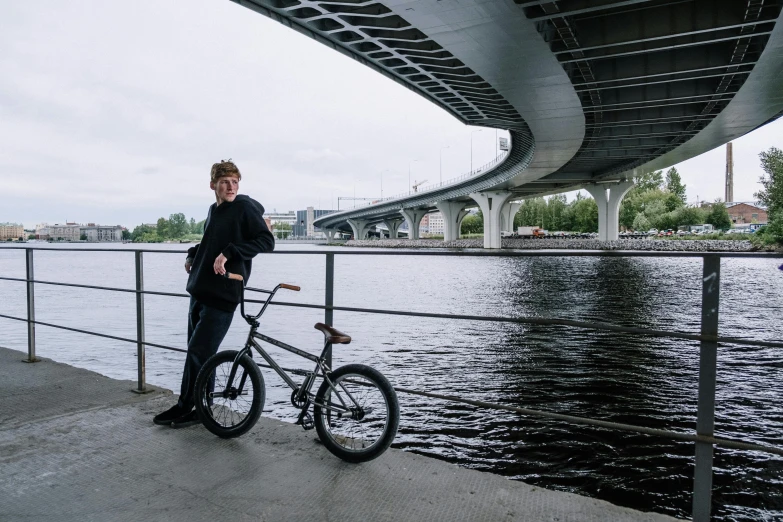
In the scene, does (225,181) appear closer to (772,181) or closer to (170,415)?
(170,415)

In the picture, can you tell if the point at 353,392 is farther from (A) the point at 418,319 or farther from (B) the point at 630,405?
(A) the point at 418,319

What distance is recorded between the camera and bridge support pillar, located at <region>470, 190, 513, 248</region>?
78.0 metres

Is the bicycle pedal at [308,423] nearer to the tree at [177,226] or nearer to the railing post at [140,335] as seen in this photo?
the railing post at [140,335]

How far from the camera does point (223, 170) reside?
4363mm

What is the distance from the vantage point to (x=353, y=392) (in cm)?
388

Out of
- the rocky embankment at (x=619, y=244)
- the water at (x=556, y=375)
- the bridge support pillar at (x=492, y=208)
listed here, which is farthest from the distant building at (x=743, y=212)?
the water at (x=556, y=375)

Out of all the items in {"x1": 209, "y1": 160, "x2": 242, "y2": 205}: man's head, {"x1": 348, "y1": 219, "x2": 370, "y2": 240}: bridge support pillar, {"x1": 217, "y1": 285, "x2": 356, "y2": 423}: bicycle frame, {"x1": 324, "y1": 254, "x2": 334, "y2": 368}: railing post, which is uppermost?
{"x1": 348, "y1": 219, "x2": 370, "y2": 240}: bridge support pillar

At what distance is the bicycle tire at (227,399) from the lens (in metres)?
4.16

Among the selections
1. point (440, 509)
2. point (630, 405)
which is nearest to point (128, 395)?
point (440, 509)

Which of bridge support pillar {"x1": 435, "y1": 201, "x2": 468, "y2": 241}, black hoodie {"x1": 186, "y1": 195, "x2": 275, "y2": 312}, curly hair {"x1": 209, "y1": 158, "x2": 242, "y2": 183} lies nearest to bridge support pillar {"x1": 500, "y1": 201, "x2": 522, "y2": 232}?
bridge support pillar {"x1": 435, "y1": 201, "x2": 468, "y2": 241}

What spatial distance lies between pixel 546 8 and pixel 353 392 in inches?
850

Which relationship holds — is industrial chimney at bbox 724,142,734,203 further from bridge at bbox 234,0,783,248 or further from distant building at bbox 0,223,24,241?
distant building at bbox 0,223,24,241

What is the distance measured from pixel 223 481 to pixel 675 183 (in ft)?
443

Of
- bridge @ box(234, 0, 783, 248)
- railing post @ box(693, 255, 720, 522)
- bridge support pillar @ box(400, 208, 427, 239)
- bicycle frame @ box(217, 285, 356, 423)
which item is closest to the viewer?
railing post @ box(693, 255, 720, 522)
